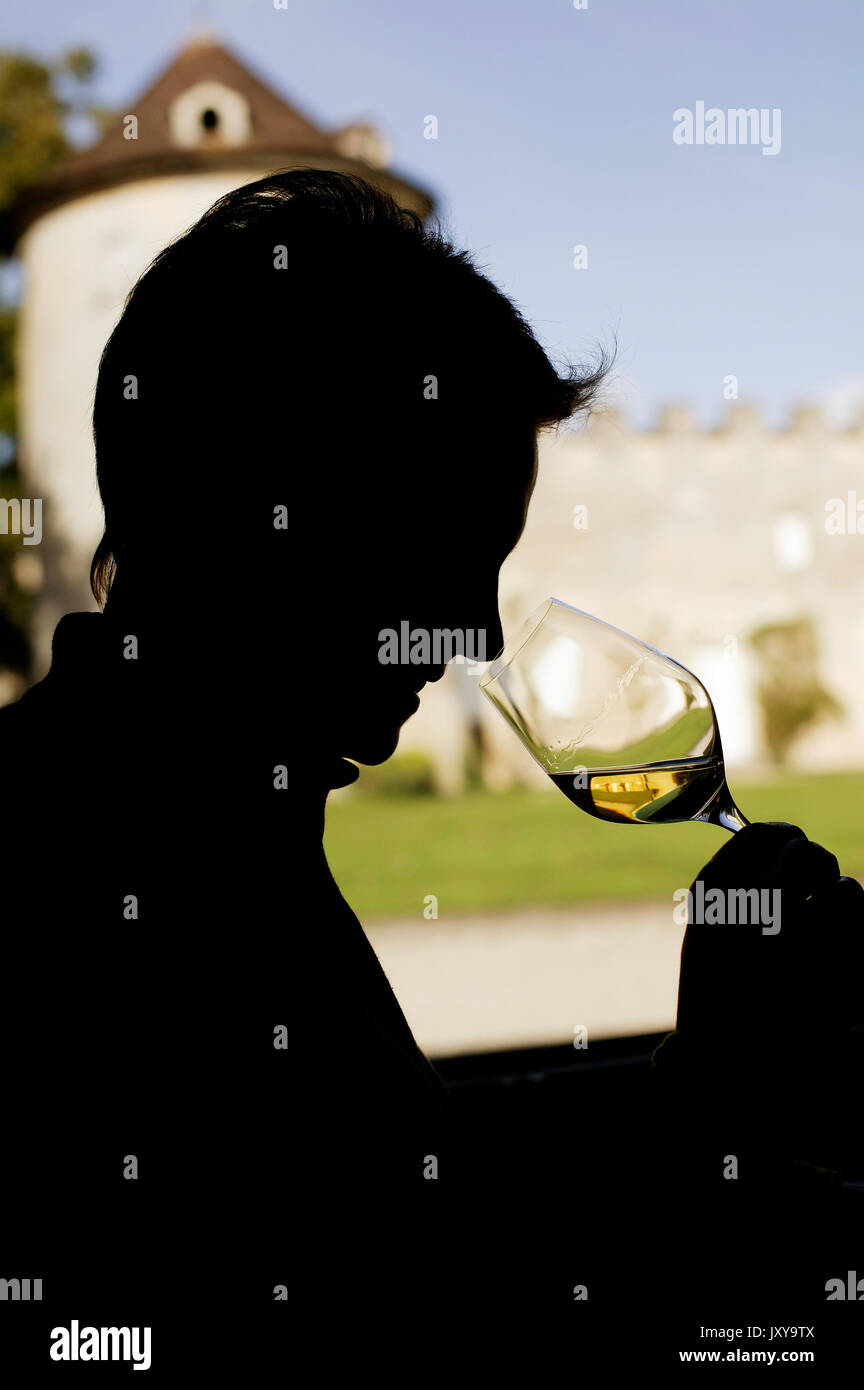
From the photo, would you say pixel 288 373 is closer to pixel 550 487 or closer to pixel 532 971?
pixel 532 971

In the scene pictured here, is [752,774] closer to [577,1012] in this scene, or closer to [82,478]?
[82,478]

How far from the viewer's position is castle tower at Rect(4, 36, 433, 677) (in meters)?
14.1

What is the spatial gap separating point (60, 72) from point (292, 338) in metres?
16.6

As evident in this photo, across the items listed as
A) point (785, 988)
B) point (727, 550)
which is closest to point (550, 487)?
point (727, 550)

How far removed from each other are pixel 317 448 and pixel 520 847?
33.8ft

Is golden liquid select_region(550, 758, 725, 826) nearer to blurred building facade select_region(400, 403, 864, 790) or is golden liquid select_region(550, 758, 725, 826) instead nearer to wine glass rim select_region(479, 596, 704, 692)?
wine glass rim select_region(479, 596, 704, 692)

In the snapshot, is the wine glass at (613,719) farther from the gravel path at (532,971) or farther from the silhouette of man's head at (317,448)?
the gravel path at (532,971)

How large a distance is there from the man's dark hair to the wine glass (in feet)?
0.54

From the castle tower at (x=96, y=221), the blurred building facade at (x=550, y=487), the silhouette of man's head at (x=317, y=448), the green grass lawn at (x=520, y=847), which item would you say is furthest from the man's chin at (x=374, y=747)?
the castle tower at (x=96, y=221)

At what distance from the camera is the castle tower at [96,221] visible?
46.3 feet

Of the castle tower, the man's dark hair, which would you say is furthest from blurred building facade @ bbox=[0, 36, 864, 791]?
the man's dark hair

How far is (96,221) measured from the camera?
14570 millimetres
